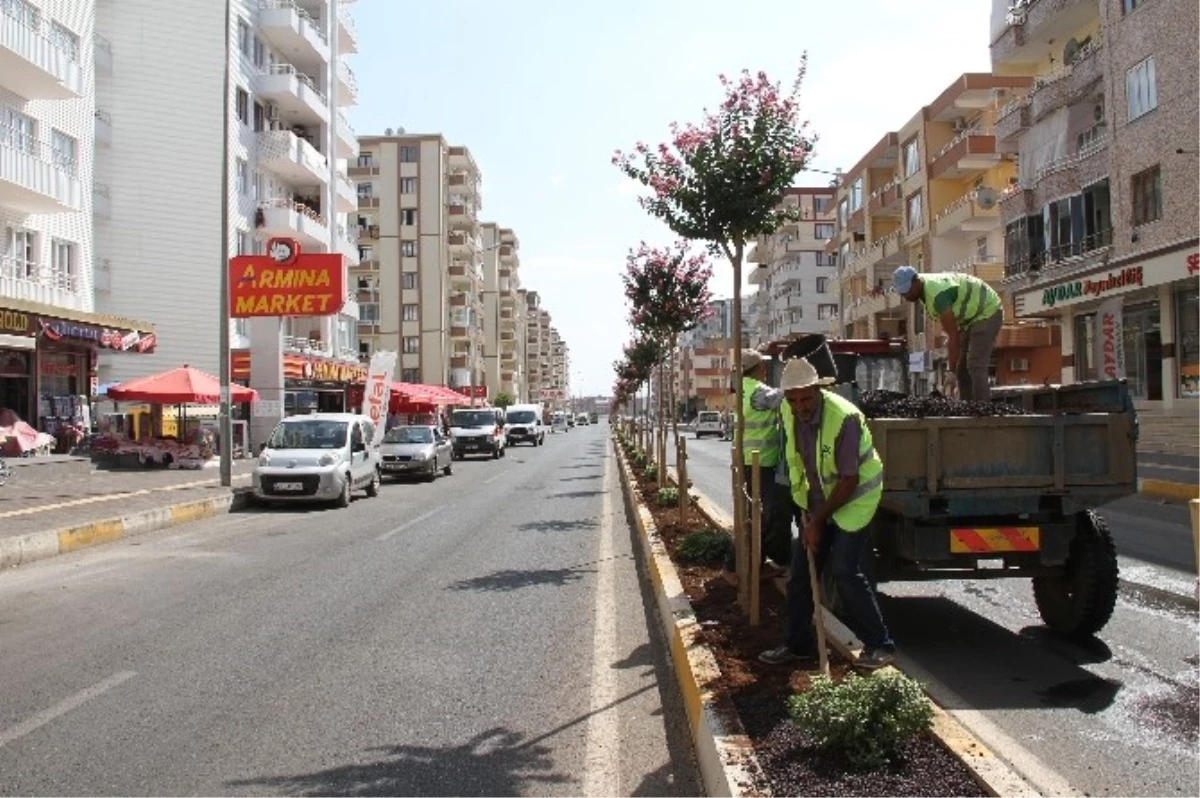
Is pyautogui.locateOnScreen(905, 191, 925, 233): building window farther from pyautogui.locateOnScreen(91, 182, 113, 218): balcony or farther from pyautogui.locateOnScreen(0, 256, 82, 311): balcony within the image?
pyautogui.locateOnScreen(0, 256, 82, 311): balcony

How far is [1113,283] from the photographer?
82.4 feet

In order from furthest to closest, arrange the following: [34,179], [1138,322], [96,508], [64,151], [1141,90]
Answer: [64,151], [1138,322], [1141,90], [34,179], [96,508]

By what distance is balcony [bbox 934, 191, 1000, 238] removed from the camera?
130 feet

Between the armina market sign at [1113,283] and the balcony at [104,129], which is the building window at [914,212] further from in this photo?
the balcony at [104,129]

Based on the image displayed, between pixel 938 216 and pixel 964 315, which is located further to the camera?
pixel 938 216

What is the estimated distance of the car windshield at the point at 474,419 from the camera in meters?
39.7

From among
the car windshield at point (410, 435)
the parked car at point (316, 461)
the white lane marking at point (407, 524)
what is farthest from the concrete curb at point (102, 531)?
the car windshield at point (410, 435)

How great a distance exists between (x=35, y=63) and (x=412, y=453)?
513 inches

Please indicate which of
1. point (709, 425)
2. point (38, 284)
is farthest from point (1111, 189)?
point (709, 425)

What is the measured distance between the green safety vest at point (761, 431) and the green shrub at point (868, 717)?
394 cm

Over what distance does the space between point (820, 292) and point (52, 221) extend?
6771 cm

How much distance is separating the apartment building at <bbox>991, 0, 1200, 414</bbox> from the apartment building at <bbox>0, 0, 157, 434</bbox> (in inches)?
983

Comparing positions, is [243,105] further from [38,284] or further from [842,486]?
[842,486]

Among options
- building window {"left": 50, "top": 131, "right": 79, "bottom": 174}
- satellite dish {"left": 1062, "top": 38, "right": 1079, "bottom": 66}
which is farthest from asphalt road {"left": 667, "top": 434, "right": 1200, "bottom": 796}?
building window {"left": 50, "top": 131, "right": 79, "bottom": 174}
